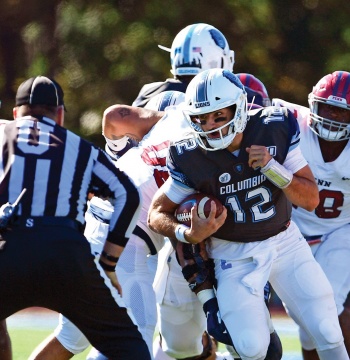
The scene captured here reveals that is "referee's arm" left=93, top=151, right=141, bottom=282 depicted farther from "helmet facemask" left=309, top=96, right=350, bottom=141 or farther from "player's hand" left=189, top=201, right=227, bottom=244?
"helmet facemask" left=309, top=96, right=350, bottom=141

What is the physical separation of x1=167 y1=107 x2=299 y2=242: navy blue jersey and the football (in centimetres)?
6

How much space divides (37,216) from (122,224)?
16.7 inches

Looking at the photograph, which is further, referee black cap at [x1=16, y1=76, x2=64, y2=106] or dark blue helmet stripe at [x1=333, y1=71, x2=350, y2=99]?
dark blue helmet stripe at [x1=333, y1=71, x2=350, y2=99]

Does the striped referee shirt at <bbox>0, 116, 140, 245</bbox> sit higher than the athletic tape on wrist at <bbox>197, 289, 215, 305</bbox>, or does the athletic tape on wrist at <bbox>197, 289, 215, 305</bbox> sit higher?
the striped referee shirt at <bbox>0, 116, 140, 245</bbox>

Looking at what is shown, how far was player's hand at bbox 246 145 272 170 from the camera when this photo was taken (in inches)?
205

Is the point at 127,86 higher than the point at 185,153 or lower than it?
lower

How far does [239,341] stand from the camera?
17.0 ft

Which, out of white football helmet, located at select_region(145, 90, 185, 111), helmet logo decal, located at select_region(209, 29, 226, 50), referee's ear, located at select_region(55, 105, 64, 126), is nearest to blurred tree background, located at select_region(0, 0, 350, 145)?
helmet logo decal, located at select_region(209, 29, 226, 50)

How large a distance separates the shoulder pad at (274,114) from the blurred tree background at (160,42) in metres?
6.10

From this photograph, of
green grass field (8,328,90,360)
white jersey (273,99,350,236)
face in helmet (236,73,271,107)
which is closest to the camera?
face in helmet (236,73,271,107)

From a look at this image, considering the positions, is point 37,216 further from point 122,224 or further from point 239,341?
point 239,341

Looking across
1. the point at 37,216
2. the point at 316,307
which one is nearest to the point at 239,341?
the point at 316,307

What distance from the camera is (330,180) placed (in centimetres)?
641

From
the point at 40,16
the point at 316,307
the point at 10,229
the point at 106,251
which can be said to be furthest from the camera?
the point at 40,16
